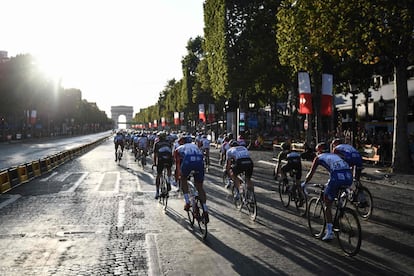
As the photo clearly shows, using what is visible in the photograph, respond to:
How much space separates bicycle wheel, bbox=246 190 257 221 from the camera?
10664 mm

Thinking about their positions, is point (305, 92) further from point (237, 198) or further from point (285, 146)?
point (237, 198)

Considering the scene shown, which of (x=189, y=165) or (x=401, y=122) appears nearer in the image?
(x=189, y=165)

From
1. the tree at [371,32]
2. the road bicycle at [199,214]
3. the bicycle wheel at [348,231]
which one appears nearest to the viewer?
the bicycle wheel at [348,231]

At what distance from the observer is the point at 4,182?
16203mm

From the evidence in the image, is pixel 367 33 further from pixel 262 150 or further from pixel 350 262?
pixel 262 150

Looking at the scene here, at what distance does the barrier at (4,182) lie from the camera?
15.7 m

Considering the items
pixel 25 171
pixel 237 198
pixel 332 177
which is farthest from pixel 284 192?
pixel 25 171

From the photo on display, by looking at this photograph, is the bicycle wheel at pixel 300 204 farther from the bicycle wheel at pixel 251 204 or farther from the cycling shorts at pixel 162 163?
the cycling shorts at pixel 162 163

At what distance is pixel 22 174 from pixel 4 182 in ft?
9.14

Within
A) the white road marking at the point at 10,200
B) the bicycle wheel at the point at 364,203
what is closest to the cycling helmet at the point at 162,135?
the white road marking at the point at 10,200

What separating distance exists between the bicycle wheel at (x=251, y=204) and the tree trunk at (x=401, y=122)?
11136 mm

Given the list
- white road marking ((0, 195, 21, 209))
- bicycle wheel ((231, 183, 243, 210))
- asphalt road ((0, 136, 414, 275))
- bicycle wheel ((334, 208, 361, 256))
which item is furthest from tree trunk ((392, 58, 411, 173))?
white road marking ((0, 195, 21, 209))

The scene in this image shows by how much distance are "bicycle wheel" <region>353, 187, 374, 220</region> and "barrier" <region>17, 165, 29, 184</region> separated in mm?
12777

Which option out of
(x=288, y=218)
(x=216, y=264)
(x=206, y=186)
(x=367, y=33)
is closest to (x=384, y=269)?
(x=216, y=264)
